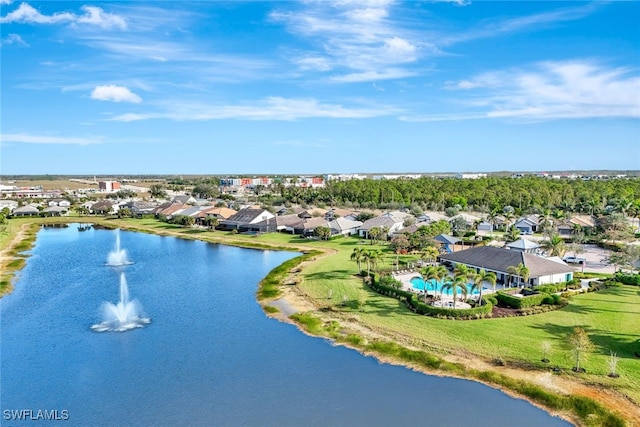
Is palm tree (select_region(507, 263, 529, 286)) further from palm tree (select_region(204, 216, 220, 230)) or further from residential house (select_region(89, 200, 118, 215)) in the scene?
residential house (select_region(89, 200, 118, 215))

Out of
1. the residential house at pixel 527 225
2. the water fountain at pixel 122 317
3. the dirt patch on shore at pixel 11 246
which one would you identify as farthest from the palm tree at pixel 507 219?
the dirt patch on shore at pixel 11 246

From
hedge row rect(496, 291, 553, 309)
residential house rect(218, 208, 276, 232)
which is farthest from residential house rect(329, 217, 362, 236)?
hedge row rect(496, 291, 553, 309)

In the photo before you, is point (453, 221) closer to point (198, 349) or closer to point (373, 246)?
point (373, 246)

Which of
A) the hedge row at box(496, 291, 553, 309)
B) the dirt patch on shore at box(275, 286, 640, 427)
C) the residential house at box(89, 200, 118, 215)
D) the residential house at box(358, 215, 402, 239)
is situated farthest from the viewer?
the residential house at box(89, 200, 118, 215)

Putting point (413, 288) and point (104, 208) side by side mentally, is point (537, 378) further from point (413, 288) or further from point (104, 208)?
point (104, 208)

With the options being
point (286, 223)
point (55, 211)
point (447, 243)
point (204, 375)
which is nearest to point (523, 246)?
point (447, 243)

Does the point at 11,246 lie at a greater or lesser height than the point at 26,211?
lesser
